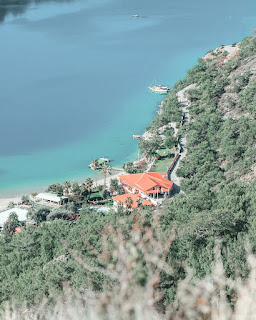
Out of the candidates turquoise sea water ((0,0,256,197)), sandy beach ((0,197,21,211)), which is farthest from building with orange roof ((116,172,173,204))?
sandy beach ((0,197,21,211))

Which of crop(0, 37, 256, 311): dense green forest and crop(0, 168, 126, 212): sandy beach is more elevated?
crop(0, 168, 126, 212): sandy beach

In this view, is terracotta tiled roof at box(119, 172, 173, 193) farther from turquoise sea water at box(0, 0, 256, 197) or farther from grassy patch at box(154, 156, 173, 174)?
turquoise sea water at box(0, 0, 256, 197)

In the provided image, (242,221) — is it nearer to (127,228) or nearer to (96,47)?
(127,228)

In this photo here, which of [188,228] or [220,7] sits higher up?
[220,7]

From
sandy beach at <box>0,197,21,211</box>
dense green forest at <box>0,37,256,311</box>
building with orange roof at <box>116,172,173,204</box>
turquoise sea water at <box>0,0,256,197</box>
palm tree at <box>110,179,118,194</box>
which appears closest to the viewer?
dense green forest at <box>0,37,256,311</box>

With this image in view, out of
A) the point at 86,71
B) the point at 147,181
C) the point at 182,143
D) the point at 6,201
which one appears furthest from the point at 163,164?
the point at 86,71

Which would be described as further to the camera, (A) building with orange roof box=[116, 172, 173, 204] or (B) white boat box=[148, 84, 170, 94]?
(B) white boat box=[148, 84, 170, 94]

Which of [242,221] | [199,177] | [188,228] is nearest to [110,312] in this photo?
[188,228]
